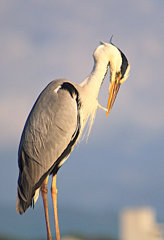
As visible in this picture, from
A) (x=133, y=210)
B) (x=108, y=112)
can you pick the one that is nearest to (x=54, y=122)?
(x=108, y=112)

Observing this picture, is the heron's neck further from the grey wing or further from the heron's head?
the grey wing

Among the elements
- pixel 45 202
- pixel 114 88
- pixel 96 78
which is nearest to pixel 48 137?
pixel 45 202

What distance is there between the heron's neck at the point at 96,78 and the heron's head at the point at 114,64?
2.2 inches

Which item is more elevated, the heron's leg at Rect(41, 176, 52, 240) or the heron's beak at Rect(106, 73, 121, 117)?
the heron's beak at Rect(106, 73, 121, 117)

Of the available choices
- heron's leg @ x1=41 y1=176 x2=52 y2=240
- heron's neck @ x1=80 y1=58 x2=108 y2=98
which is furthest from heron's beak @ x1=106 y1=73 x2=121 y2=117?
heron's leg @ x1=41 y1=176 x2=52 y2=240

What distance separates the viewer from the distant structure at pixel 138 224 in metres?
7.54

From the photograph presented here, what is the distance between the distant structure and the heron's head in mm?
1136

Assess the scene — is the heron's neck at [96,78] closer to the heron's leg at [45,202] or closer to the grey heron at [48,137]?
the grey heron at [48,137]

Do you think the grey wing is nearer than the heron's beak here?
Yes

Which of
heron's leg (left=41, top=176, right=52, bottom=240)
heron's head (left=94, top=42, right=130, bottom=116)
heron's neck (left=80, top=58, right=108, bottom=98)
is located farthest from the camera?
heron's head (left=94, top=42, right=130, bottom=116)

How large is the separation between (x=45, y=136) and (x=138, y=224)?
1451 millimetres

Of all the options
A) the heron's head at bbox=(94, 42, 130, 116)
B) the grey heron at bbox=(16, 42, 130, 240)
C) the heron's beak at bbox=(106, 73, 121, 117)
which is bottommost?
the grey heron at bbox=(16, 42, 130, 240)

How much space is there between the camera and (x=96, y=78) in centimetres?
748

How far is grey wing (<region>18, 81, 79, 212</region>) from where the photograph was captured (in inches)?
281
